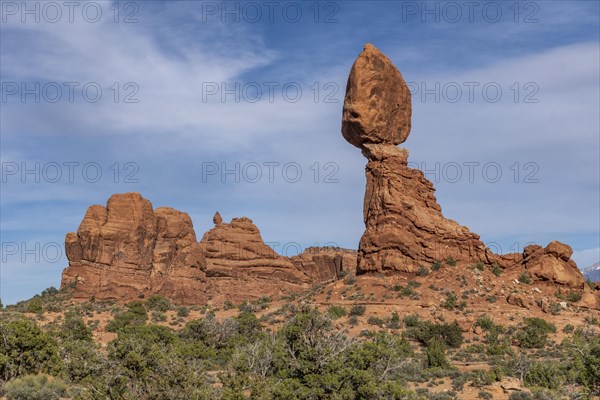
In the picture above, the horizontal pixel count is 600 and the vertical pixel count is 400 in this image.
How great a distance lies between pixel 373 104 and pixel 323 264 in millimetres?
46688

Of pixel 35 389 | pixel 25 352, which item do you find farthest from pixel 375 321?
pixel 35 389

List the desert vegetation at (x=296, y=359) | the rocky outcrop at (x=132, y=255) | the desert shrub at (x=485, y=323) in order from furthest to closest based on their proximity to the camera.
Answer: the rocky outcrop at (x=132, y=255) < the desert shrub at (x=485, y=323) < the desert vegetation at (x=296, y=359)

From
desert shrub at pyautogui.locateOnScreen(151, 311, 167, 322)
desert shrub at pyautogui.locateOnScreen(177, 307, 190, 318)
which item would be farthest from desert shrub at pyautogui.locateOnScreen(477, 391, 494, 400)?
desert shrub at pyautogui.locateOnScreen(177, 307, 190, 318)

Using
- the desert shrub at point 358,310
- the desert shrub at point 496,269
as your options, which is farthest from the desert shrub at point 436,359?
the desert shrub at point 496,269

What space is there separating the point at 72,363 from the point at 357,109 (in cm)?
3696

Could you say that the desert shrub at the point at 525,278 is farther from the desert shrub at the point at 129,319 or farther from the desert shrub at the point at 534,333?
the desert shrub at the point at 129,319

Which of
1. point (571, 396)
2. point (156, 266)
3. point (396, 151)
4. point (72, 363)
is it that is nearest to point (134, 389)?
point (72, 363)

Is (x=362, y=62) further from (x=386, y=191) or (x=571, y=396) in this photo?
(x=571, y=396)

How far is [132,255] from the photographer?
7962 centimetres

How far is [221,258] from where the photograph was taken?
90.7m

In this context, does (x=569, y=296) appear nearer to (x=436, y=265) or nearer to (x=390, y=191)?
(x=436, y=265)

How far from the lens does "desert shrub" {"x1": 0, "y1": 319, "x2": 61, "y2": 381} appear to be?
103ft

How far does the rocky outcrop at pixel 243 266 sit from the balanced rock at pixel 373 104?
31.8 meters

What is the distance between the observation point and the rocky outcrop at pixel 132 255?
76938mm
